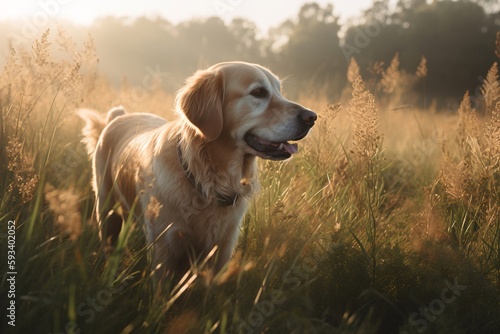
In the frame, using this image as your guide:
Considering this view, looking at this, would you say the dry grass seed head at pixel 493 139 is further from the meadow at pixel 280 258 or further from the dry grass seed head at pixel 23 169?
the dry grass seed head at pixel 23 169

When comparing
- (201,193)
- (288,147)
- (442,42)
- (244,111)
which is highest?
(442,42)

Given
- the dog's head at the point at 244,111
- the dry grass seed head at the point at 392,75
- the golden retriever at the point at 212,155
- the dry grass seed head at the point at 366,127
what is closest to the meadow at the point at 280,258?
the dry grass seed head at the point at 366,127

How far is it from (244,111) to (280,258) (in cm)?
94

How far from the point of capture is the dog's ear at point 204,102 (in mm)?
2785

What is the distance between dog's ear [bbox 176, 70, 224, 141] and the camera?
279 cm

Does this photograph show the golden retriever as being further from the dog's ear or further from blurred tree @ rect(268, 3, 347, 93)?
blurred tree @ rect(268, 3, 347, 93)

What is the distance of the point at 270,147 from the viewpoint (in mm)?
2836

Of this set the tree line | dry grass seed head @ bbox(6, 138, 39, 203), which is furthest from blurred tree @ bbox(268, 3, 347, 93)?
dry grass seed head @ bbox(6, 138, 39, 203)

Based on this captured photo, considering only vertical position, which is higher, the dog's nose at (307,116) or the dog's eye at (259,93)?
the dog's eye at (259,93)

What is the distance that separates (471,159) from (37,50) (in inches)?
108

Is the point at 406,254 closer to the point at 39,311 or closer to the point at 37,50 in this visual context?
the point at 39,311

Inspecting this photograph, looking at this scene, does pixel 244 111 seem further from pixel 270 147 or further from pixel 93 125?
pixel 93 125

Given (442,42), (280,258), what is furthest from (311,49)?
(280,258)

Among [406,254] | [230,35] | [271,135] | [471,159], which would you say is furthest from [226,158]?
[230,35]
